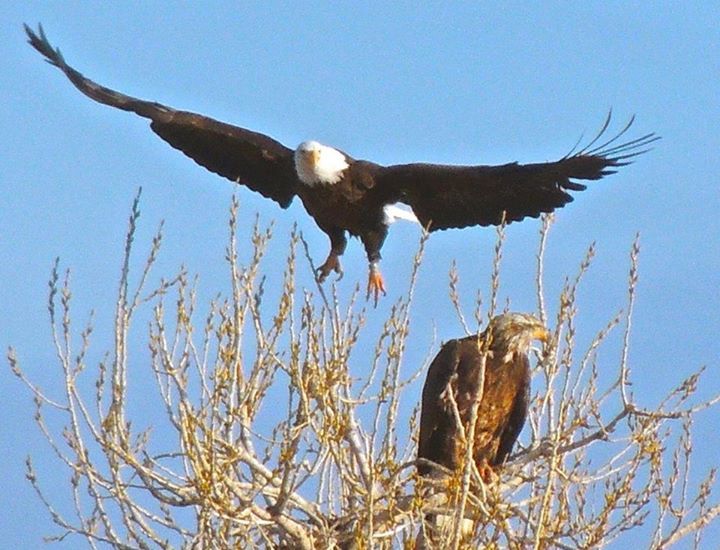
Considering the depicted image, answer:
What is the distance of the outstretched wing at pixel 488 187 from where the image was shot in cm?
834

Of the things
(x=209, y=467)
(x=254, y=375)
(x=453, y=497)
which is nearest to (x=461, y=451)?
(x=453, y=497)

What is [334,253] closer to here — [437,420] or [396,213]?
[396,213]

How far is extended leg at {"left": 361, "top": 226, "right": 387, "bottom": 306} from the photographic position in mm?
9062

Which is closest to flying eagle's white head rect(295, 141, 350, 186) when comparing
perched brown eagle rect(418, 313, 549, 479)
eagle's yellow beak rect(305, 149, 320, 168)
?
eagle's yellow beak rect(305, 149, 320, 168)

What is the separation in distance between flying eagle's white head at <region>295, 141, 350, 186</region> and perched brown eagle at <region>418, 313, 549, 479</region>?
244 cm

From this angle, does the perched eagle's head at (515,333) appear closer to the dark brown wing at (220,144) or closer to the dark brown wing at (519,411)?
the dark brown wing at (519,411)

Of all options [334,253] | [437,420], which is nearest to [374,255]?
[334,253]

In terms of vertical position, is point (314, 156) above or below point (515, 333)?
above

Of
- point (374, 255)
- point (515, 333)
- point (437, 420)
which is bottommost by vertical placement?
point (437, 420)

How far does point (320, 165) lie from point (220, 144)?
92 centimetres

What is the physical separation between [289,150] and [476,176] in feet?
4.84

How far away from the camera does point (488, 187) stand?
8953mm

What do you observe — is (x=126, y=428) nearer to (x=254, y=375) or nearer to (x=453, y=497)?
(x=254, y=375)

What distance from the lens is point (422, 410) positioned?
7.15 m
